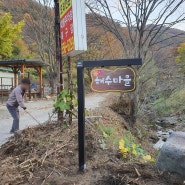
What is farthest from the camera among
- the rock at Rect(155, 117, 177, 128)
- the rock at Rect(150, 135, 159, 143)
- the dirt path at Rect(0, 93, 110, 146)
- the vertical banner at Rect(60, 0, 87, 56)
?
the rock at Rect(155, 117, 177, 128)

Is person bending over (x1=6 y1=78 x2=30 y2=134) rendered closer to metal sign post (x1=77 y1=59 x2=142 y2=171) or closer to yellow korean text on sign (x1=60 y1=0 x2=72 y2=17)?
yellow korean text on sign (x1=60 y1=0 x2=72 y2=17)

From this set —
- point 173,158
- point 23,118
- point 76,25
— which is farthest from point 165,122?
point 173,158

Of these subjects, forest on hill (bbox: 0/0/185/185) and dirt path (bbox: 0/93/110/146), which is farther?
dirt path (bbox: 0/93/110/146)

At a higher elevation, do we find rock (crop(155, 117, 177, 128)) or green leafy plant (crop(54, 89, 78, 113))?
green leafy plant (crop(54, 89, 78, 113))

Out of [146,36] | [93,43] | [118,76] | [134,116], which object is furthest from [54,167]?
[93,43]

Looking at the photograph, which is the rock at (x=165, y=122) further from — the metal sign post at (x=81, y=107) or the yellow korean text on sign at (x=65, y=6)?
the metal sign post at (x=81, y=107)

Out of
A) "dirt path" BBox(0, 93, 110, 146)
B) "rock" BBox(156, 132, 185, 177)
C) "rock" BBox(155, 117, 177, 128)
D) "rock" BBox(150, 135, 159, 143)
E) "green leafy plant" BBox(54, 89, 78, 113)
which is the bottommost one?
"rock" BBox(155, 117, 177, 128)

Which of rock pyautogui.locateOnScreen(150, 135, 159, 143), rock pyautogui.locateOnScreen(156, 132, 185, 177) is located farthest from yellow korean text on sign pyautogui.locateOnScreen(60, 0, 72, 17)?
rock pyautogui.locateOnScreen(150, 135, 159, 143)

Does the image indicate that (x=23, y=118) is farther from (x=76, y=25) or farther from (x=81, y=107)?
(x=81, y=107)

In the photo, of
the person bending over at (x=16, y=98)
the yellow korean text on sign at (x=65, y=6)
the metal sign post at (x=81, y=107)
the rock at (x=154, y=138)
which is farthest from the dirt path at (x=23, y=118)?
the rock at (x=154, y=138)

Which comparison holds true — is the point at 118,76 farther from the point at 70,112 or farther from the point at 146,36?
the point at 146,36

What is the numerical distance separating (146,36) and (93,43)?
1837 centimetres

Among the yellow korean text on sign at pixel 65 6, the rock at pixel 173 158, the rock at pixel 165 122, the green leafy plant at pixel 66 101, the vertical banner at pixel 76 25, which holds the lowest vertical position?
the rock at pixel 165 122

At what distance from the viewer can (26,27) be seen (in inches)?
966
